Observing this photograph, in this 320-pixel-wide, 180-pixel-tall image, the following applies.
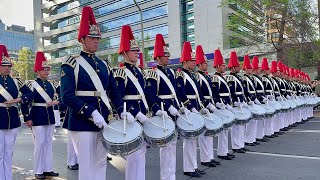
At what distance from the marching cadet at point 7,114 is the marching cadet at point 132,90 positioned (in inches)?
75.9

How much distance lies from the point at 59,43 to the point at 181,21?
1259 inches

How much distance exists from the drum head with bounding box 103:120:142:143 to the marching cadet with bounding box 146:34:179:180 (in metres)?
1.43

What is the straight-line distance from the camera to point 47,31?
73188 millimetres

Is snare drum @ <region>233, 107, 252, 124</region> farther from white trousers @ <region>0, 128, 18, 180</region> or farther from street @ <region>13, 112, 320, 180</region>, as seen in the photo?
white trousers @ <region>0, 128, 18, 180</region>

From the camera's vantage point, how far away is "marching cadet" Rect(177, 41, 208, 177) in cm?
631

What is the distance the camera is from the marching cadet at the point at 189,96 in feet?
20.7

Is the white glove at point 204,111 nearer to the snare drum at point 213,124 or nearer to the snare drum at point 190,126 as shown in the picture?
the snare drum at point 213,124

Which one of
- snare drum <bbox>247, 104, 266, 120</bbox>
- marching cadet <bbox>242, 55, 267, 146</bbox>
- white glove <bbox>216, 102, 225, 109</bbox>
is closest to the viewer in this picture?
white glove <bbox>216, 102, 225, 109</bbox>

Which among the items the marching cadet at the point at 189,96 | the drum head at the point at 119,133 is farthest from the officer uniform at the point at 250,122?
the drum head at the point at 119,133

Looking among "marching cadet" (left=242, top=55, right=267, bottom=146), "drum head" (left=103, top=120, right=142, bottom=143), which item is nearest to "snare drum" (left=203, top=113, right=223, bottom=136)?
"drum head" (left=103, top=120, right=142, bottom=143)

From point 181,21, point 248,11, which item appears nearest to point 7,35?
point 181,21

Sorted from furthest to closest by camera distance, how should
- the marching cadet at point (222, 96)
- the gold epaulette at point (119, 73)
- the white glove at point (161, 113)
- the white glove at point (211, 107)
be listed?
the marching cadet at point (222, 96) → the white glove at point (211, 107) → the white glove at point (161, 113) → the gold epaulette at point (119, 73)

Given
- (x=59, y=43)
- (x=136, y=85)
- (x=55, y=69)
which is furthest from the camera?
(x=59, y=43)

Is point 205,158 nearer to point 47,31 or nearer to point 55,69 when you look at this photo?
point 55,69
